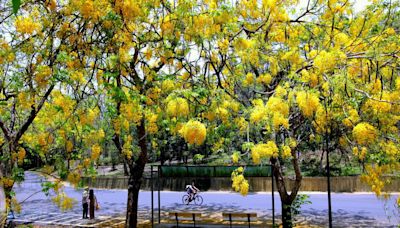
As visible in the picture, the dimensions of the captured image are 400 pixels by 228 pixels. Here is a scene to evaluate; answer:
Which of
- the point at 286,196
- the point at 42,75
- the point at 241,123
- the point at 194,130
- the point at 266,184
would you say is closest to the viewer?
the point at 194,130

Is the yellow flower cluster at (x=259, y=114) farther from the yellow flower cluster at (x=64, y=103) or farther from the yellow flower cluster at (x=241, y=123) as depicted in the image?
the yellow flower cluster at (x=64, y=103)

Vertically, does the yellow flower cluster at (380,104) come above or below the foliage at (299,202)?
above

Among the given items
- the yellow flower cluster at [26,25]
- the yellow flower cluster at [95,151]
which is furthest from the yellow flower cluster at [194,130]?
the yellow flower cluster at [95,151]

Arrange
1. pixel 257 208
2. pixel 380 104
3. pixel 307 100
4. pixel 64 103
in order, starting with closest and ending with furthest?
pixel 307 100
pixel 380 104
pixel 64 103
pixel 257 208

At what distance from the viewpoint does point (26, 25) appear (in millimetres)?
4805

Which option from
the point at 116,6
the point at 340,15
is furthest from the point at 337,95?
the point at 116,6

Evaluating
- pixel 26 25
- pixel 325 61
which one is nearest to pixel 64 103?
pixel 26 25

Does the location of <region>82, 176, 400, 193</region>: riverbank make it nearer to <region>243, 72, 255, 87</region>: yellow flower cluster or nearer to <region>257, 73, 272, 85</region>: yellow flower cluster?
<region>243, 72, 255, 87</region>: yellow flower cluster

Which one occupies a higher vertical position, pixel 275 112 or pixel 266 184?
pixel 275 112

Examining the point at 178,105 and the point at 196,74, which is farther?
the point at 196,74

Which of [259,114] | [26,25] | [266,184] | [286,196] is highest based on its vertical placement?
[26,25]

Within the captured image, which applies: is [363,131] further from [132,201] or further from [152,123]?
[132,201]

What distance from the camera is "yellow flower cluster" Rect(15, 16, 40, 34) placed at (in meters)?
4.80

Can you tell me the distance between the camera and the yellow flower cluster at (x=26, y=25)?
15.7ft
